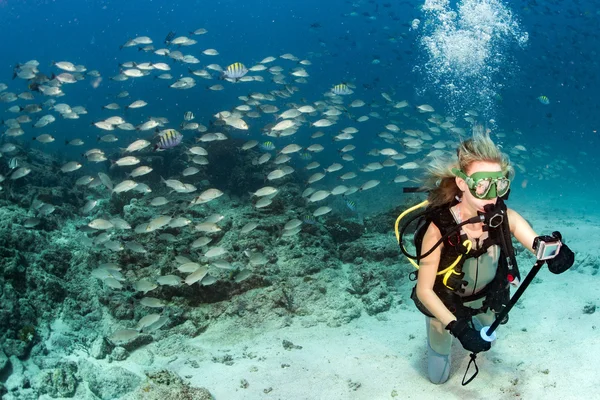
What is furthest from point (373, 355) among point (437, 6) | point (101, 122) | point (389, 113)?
point (437, 6)

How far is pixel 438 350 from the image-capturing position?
11.6 feet

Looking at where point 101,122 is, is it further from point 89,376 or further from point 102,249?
point 89,376

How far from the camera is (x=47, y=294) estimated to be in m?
6.01

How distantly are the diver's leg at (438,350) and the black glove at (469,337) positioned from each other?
935 mm

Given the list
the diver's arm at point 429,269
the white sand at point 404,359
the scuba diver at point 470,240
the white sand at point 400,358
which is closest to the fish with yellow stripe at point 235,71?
the white sand at point 400,358

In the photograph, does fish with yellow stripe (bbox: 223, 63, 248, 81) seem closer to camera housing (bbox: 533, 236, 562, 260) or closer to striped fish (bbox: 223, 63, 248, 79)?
striped fish (bbox: 223, 63, 248, 79)

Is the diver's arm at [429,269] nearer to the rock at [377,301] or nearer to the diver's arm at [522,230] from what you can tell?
the diver's arm at [522,230]

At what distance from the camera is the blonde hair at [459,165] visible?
2900 mm

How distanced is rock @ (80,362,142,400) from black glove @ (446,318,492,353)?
12.0 feet

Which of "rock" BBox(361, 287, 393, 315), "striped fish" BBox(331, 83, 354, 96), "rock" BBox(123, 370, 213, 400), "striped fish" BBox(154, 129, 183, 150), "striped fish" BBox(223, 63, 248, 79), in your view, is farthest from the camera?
"striped fish" BBox(331, 83, 354, 96)

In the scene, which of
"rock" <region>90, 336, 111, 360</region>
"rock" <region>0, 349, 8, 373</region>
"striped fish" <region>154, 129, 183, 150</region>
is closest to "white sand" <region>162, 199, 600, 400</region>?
"rock" <region>90, 336, 111, 360</region>

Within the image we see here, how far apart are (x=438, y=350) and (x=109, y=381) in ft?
12.2

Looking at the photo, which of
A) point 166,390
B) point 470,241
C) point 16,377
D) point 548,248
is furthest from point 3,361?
point 548,248

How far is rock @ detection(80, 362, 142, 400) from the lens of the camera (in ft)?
13.8
